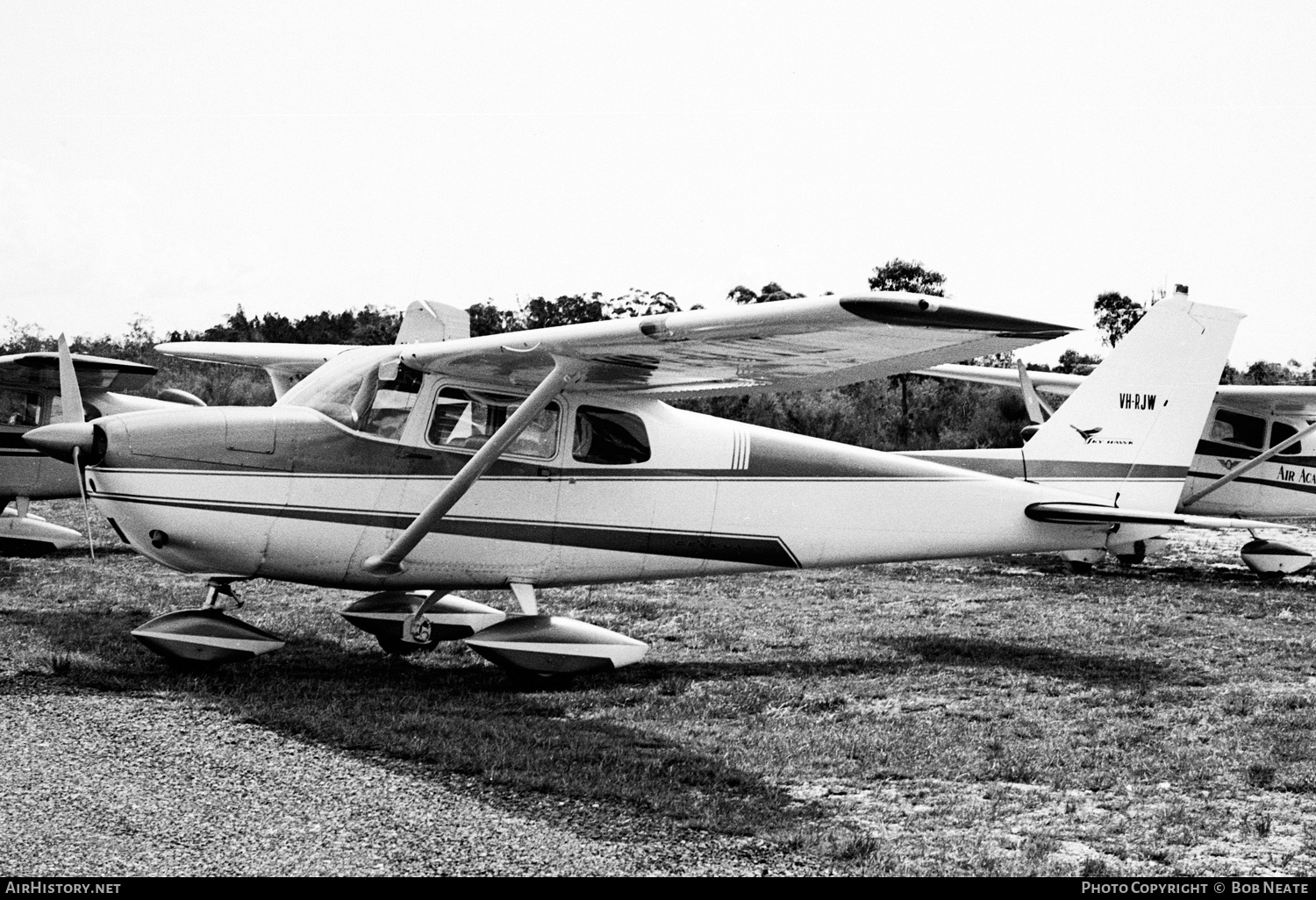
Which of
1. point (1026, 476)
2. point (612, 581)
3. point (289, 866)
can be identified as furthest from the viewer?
point (1026, 476)

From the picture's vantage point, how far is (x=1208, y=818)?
4672mm

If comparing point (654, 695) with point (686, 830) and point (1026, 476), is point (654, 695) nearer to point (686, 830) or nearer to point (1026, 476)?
point (686, 830)

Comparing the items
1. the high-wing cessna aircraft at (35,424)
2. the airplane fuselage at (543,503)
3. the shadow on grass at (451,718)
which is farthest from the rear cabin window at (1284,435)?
the high-wing cessna aircraft at (35,424)

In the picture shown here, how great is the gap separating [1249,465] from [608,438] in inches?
410

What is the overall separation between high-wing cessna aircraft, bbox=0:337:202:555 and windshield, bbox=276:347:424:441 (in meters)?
6.79

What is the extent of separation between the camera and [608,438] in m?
7.81

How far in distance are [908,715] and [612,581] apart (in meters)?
2.26

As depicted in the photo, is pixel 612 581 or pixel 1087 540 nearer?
pixel 612 581

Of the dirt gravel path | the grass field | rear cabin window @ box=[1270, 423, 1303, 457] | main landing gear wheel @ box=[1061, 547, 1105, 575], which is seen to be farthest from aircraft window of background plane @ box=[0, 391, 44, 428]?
rear cabin window @ box=[1270, 423, 1303, 457]

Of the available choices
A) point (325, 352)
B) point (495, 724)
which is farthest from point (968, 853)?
point (325, 352)

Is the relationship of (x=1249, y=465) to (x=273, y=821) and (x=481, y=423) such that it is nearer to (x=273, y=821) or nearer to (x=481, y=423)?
(x=481, y=423)

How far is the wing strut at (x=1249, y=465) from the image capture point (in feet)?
48.1

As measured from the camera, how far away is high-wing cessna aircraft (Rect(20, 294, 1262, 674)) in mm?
6805

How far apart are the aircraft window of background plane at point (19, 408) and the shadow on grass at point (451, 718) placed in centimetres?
581
